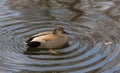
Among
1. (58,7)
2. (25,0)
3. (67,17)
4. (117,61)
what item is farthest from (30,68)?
(25,0)

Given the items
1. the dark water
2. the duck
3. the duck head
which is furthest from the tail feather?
the duck head

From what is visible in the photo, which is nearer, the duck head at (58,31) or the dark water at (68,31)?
the dark water at (68,31)

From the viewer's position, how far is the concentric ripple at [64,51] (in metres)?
6.34

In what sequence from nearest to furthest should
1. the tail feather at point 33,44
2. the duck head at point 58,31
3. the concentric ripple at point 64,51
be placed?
the concentric ripple at point 64,51
the tail feather at point 33,44
the duck head at point 58,31

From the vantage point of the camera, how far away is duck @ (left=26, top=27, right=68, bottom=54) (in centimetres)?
696

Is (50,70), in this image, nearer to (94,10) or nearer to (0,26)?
(0,26)

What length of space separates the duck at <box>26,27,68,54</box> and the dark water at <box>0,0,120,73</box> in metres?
0.14

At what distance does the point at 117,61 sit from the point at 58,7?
3031 mm

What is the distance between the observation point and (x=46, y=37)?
7082 millimetres

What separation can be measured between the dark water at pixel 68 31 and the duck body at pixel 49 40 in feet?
0.47

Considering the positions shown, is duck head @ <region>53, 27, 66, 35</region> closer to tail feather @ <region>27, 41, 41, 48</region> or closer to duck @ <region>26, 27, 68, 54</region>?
duck @ <region>26, 27, 68, 54</region>

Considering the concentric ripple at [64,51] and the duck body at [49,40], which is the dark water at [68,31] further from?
the duck body at [49,40]

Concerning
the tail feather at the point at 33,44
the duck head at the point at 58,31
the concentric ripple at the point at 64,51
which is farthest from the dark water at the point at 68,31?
the duck head at the point at 58,31

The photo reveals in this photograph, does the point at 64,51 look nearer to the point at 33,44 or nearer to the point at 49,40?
the point at 49,40
